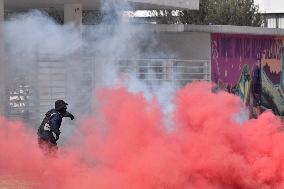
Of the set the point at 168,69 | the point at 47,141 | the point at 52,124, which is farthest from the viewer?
the point at 168,69

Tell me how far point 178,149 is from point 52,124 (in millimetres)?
3511

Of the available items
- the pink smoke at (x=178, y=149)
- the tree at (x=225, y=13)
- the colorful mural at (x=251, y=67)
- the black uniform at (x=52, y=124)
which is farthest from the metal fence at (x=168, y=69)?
the tree at (x=225, y=13)

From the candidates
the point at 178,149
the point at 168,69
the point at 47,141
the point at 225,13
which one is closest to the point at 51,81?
the point at 168,69

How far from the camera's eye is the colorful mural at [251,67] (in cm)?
2338

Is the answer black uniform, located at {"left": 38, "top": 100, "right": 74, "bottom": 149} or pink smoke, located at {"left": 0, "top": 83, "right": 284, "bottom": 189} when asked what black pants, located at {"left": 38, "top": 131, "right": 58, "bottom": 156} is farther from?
pink smoke, located at {"left": 0, "top": 83, "right": 284, "bottom": 189}

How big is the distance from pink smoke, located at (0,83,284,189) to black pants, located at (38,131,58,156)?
2.39ft

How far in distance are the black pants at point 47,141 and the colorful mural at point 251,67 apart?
9777 millimetres

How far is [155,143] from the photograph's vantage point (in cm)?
1134

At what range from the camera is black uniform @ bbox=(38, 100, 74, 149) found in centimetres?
1385

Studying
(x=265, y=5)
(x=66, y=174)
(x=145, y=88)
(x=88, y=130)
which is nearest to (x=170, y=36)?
(x=145, y=88)

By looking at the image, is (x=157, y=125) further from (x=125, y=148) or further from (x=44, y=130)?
(x=44, y=130)

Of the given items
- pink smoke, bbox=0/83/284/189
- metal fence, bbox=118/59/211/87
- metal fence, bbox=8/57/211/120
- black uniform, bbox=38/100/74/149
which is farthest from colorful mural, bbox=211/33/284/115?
pink smoke, bbox=0/83/284/189

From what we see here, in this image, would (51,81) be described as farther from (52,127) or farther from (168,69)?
(52,127)

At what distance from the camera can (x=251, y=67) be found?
81.2 ft
